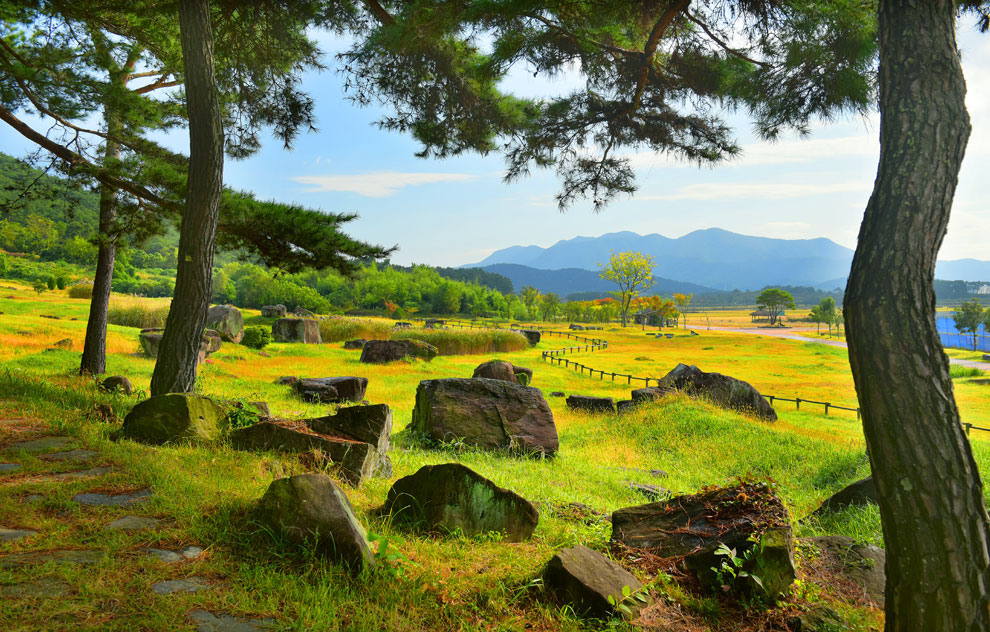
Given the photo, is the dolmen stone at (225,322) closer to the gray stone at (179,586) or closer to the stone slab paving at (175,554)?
the stone slab paving at (175,554)

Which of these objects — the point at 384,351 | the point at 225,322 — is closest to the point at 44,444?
the point at 384,351

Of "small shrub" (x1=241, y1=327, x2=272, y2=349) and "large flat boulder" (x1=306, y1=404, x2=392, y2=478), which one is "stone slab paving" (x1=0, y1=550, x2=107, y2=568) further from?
"small shrub" (x1=241, y1=327, x2=272, y2=349)

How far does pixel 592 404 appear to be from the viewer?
14312 millimetres

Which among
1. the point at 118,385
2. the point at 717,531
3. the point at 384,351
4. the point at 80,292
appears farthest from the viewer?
the point at 80,292

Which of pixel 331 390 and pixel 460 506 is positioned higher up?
pixel 460 506

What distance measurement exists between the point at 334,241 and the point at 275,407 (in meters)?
4.03

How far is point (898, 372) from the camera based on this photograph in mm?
2521

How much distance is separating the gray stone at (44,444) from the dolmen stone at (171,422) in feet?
1.39

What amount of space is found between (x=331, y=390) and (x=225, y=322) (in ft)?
39.2

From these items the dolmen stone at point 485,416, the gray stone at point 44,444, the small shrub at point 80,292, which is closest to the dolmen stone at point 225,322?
the dolmen stone at point 485,416

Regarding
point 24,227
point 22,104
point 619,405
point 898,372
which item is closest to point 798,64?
point 898,372

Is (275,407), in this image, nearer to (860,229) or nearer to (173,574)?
(173,574)

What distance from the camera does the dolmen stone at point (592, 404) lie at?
14.1 metres

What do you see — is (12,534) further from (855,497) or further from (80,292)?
(80,292)
